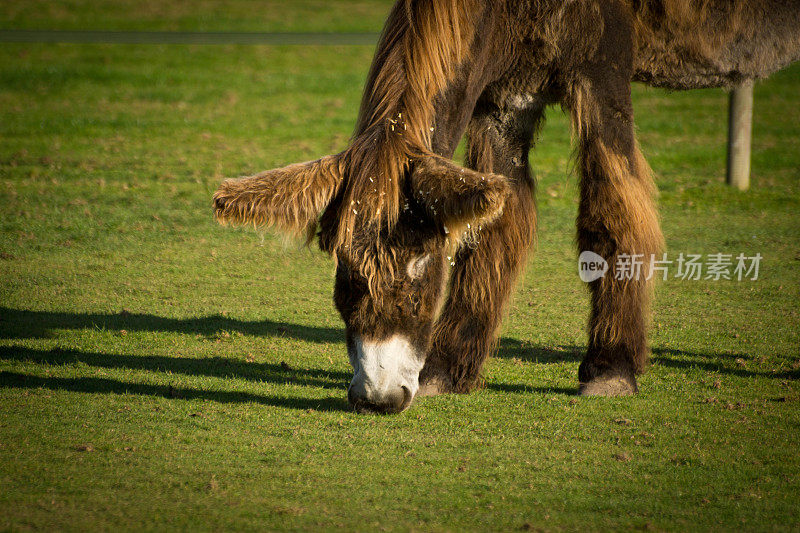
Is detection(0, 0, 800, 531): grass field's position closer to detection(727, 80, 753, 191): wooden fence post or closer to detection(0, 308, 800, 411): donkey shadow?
detection(0, 308, 800, 411): donkey shadow

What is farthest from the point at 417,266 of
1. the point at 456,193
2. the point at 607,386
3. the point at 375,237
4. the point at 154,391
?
the point at 154,391

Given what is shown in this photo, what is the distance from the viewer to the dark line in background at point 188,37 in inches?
695

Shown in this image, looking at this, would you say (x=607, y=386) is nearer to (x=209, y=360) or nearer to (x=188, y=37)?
(x=209, y=360)

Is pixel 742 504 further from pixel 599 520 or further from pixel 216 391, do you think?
pixel 216 391

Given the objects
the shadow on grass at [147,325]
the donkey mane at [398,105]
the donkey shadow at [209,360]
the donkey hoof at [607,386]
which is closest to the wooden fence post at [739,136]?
the donkey shadow at [209,360]

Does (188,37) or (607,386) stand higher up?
(188,37)

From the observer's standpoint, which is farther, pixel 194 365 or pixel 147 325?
pixel 147 325

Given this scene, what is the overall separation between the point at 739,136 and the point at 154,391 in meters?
9.79

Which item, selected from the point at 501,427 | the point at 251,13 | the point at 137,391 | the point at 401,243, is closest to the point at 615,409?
the point at 501,427

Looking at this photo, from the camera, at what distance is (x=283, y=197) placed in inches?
163

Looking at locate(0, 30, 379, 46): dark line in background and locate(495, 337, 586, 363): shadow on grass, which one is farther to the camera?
locate(0, 30, 379, 46): dark line in background

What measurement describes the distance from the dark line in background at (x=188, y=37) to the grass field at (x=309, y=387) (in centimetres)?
491

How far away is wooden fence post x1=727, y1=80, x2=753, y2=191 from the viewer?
12.0 m

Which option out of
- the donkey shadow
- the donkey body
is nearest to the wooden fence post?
the donkey body
